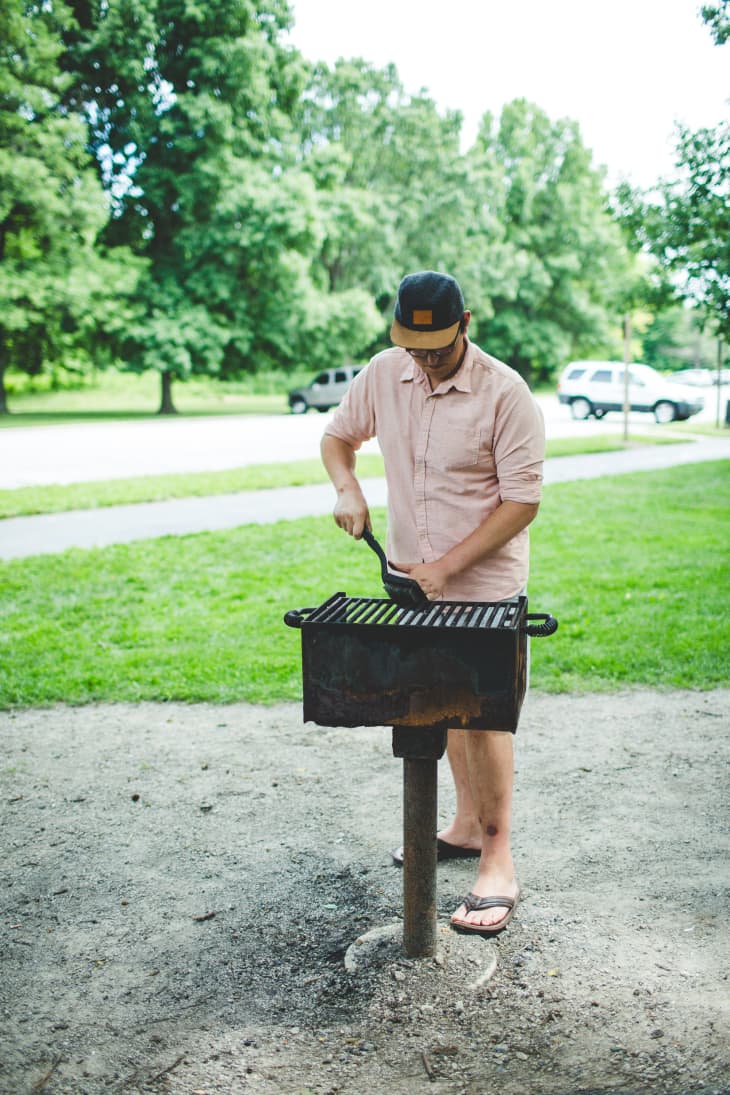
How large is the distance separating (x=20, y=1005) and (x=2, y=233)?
103ft

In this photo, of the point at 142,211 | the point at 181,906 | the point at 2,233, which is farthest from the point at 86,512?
the point at 142,211

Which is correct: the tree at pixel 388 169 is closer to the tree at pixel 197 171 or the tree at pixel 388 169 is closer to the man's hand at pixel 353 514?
the tree at pixel 197 171

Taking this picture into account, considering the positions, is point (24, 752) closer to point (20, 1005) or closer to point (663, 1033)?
point (20, 1005)

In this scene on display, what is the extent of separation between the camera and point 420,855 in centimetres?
276

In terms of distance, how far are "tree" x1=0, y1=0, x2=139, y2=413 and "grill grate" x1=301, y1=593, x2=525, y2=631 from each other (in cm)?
2854

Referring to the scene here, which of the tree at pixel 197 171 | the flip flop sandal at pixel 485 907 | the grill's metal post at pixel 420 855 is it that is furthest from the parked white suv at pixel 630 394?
the grill's metal post at pixel 420 855

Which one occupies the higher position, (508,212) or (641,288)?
(508,212)

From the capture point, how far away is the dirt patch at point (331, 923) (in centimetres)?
240

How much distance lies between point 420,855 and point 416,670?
0.59m

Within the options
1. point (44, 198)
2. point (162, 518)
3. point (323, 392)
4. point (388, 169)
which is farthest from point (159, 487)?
point (388, 169)

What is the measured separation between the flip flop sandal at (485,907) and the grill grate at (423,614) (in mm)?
901

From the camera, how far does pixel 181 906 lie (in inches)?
124

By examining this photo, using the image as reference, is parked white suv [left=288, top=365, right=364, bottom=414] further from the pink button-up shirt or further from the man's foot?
the man's foot

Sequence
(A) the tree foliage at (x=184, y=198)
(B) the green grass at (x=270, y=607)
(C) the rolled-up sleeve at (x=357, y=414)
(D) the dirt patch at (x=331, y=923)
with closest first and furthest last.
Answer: (D) the dirt patch at (x=331, y=923), (C) the rolled-up sleeve at (x=357, y=414), (B) the green grass at (x=270, y=607), (A) the tree foliage at (x=184, y=198)
